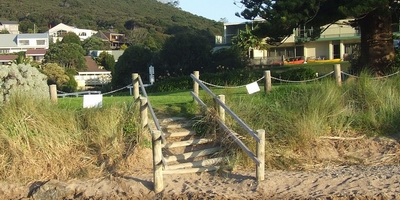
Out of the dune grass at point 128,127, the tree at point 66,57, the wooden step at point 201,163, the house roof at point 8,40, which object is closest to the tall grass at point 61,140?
the dune grass at point 128,127

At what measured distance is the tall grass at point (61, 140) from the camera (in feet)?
37.2

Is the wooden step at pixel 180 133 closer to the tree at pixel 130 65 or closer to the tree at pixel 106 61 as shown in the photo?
the tree at pixel 130 65

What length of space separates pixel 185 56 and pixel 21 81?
2446 cm

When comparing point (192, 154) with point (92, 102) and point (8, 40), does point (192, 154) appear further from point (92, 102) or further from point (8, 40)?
point (8, 40)

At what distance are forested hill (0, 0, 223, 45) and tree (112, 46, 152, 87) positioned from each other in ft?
309

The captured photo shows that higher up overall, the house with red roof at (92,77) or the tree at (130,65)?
the tree at (130,65)

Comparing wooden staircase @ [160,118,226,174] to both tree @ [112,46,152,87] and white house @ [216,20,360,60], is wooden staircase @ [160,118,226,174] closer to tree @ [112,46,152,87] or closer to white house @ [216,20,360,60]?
tree @ [112,46,152,87]

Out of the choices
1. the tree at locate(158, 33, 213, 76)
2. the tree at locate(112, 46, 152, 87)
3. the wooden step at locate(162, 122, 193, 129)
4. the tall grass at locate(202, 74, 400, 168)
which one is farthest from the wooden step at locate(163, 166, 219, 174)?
the tree at locate(112, 46, 152, 87)

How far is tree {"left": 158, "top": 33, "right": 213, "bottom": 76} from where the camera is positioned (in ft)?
126

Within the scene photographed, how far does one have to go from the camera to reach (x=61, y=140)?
1172 centimetres

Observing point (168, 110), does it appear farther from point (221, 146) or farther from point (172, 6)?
point (172, 6)

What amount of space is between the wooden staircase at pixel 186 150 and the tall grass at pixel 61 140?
0.73 meters

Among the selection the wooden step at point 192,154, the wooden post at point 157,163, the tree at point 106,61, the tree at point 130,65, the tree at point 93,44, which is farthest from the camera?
the tree at point 93,44

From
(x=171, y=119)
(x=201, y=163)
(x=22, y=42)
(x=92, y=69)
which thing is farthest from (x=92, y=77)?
(x=22, y=42)
